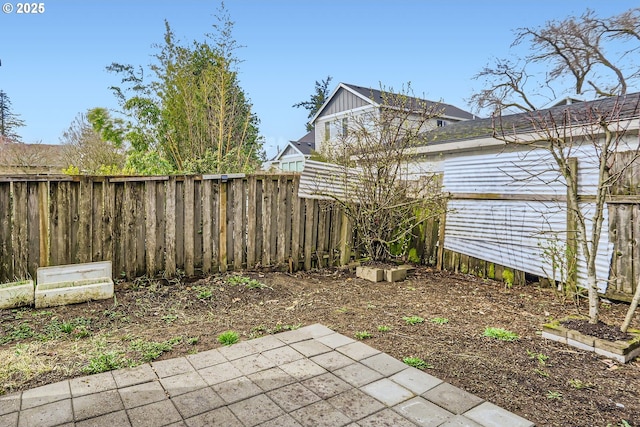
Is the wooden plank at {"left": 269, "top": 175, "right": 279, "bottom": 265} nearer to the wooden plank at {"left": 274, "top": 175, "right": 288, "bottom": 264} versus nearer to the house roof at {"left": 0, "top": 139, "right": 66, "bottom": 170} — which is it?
the wooden plank at {"left": 274, "top": 175, "right": 288, "bottom": 264}

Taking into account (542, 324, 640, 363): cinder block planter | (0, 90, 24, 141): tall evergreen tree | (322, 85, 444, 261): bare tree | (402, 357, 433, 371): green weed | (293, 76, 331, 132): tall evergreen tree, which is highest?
(293, 76, 331, 132): tall evergreen tree

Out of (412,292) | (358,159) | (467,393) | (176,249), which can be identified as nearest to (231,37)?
(358,159)

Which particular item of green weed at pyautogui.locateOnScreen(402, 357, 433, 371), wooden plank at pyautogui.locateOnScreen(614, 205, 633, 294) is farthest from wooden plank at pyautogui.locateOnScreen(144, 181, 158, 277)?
wooden plank at pyautogui.locateOnScreen(614, 205, 633, 294)

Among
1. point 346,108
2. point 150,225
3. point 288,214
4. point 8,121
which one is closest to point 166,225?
point 150,225

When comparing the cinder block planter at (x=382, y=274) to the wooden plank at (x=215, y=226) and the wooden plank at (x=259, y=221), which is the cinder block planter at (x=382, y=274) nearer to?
the wooden plank at (x=259, y=221)

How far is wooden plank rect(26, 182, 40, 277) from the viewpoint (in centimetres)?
409

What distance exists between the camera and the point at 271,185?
17.9 ft

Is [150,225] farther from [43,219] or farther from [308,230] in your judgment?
[308,230]

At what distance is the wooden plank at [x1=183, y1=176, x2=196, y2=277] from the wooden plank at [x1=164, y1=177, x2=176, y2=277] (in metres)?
0.14

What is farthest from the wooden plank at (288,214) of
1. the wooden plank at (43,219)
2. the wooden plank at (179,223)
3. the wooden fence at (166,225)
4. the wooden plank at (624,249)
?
the wooden plank at (624,249)

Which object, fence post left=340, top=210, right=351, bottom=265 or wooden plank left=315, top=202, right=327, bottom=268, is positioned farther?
fence post left=340, top=210, right=351, bottom=265

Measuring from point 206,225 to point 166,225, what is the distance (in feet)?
1.61

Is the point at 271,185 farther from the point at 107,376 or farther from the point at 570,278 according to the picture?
the point at 570,278

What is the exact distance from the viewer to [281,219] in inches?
220
